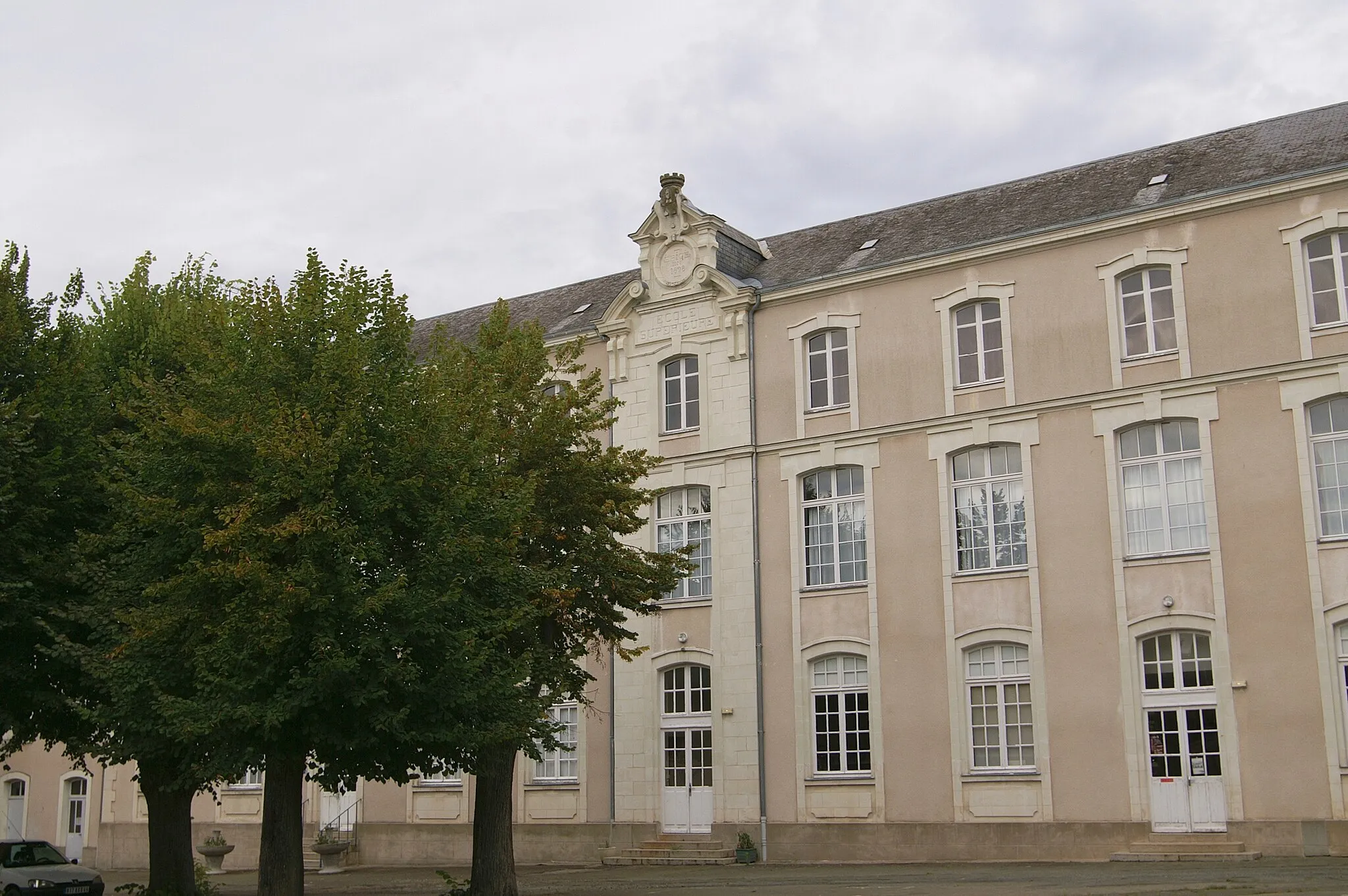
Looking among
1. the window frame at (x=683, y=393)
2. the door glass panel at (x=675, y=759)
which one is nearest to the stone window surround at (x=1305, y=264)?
the window frame at (x=683, y=393)

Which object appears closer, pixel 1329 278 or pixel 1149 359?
pixel 1329 278

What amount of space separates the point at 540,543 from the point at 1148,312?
37.6 ft

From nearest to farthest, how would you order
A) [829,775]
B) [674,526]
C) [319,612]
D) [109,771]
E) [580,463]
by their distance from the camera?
[319,612]
[580,463]
[829,775]
[674,526]
[109,771]

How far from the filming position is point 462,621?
18.0 metres

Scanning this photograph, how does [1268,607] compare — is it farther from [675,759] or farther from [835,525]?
[675,759]

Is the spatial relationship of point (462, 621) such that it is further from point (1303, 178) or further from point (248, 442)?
point (1303, 178)

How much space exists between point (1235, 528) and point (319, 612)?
14778 millimetres

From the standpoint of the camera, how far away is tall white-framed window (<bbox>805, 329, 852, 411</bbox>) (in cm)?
2775

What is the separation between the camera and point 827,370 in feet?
91.6

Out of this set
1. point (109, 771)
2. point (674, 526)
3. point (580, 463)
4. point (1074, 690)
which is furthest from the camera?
point (109, 771)

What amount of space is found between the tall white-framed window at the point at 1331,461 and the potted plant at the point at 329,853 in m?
20.9

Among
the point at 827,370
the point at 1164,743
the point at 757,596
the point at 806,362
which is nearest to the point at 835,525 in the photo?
the point at 757,596

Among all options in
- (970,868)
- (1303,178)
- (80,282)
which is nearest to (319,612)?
(80,282)

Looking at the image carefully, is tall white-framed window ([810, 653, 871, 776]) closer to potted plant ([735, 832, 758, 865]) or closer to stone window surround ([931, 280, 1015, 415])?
potted plant ([735, 832, 758, 865])
